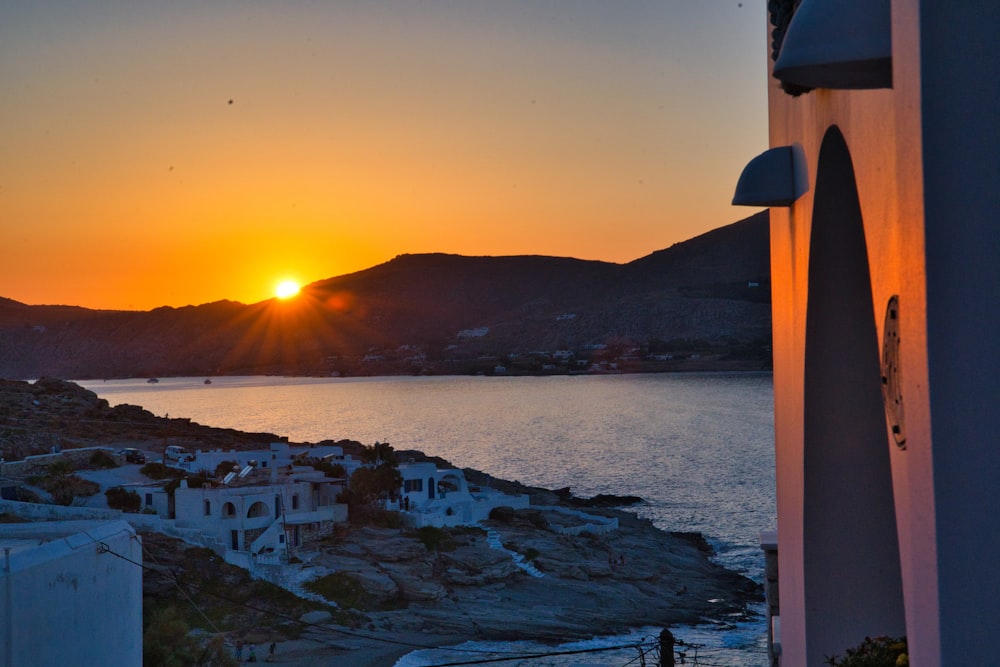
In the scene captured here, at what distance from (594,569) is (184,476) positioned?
12.2m

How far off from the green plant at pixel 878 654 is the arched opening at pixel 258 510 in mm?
24217

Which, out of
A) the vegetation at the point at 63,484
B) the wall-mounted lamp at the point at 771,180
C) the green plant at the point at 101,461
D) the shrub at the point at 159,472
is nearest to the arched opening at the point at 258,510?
the vegetation at the point at 63,484

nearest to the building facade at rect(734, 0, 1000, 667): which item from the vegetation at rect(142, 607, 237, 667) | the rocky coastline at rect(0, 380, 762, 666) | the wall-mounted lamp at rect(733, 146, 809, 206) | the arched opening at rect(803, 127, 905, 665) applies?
the arched opening at rect(803, 127, 905, 665)

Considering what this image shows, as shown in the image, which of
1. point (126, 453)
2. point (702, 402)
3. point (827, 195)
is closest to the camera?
point (827, 195)

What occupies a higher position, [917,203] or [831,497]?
[917,203]

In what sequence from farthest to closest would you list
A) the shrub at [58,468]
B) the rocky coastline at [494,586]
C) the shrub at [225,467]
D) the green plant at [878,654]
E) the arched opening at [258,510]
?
the shrub at [225,467] → the shrub at [58,468] → the arched opening at [258,510] → the rocky coastline at [494,586] → the green plant at [878,654]

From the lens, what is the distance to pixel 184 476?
31.3 metres

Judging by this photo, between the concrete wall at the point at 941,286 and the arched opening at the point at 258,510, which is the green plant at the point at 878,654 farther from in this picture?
the arched opening at the point at 258,510

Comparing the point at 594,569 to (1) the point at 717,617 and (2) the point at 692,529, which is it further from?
(2) the point at 692,529

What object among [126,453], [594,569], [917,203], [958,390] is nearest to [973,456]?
[958,390]

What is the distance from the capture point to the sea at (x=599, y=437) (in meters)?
25.8

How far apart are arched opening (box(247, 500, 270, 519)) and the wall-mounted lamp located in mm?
23843

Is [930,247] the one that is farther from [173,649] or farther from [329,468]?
[329,468]

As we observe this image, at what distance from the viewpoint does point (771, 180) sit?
14.6 feet
